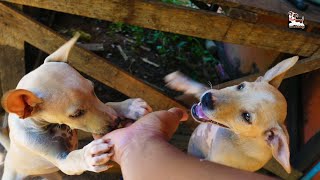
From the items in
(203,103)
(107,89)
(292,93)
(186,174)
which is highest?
(186,174)

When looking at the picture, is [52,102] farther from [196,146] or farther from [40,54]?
[40,54]

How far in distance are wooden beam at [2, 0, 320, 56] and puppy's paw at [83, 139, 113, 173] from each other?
1.17 m

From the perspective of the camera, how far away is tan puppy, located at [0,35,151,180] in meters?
2.56

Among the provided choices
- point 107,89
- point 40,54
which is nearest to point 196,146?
point 107,89

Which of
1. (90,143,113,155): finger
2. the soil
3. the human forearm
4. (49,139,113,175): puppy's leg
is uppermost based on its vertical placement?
the human forearm

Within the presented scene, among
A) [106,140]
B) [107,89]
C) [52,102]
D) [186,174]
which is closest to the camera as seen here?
[186,174]

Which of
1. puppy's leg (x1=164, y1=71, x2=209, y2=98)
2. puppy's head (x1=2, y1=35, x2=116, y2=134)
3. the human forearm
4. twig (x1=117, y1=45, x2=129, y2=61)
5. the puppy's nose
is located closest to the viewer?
the human forearm

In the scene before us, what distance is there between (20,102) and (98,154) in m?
0.57

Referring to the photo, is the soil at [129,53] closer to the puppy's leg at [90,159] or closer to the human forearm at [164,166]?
the puppy's leg at [90,159]

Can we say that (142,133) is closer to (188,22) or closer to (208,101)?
(208,101)

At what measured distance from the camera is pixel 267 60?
5.02m

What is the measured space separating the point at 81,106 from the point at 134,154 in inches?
28.4

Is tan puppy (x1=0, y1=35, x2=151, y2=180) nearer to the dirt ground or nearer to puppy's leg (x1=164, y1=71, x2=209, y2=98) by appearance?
puppy's leg (x1=164, y1=71, x2=209, y2=98)

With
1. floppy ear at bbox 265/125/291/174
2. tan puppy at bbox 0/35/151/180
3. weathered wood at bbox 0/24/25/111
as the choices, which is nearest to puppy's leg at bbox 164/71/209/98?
tan puppy at bbox 0/35/151/180
